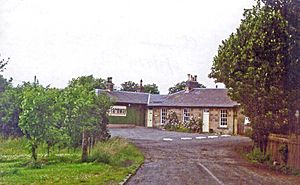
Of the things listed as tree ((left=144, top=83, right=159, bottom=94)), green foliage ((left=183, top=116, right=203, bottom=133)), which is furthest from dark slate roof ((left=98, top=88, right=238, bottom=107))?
tree ((left=144, top=83, right=159, bottom=94))

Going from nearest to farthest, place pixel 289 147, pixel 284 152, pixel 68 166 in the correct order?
1. pixel 68 166
2. pixel 289 147
3. pixel 284 152

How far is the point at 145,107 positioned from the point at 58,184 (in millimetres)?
23933

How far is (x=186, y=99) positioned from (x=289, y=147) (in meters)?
17.0

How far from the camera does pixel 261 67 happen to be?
41.8 ft

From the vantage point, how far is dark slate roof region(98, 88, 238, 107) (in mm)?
27344

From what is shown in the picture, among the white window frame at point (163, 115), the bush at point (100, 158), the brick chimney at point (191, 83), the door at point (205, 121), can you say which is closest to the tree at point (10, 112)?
the bush at point (100, 158)

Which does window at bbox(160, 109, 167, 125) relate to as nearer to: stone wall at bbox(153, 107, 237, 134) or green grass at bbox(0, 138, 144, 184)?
stone wall at bbox(153, 107, 237, 134)

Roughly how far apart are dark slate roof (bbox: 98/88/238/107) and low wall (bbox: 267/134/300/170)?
1293 cm

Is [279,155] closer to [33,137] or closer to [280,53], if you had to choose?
[280,53]

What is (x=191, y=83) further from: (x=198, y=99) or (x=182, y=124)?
(x=182, y=124)

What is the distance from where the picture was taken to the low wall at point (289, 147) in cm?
1137

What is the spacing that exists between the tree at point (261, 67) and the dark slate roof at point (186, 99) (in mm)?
12493

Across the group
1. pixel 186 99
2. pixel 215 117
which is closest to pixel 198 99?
pixel 186 99

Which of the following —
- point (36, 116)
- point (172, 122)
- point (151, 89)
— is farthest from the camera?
point (151, 89)
